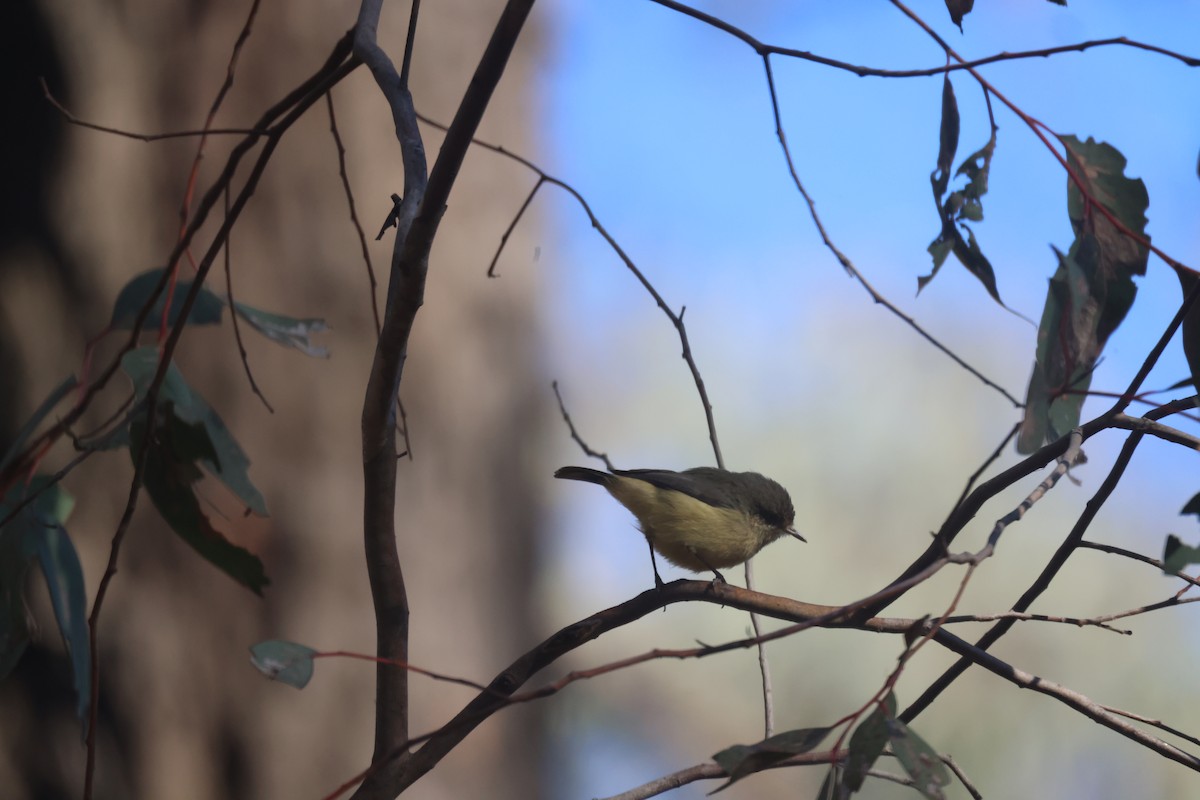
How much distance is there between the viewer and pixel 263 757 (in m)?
1.67

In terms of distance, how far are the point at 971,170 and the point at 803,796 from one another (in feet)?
6.86

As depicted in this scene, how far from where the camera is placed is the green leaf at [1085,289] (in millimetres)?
801

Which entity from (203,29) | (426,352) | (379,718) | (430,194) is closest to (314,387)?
(426,352)

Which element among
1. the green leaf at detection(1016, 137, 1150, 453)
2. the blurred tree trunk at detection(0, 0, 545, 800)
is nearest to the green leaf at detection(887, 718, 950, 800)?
the green leaf at detection(1016, 137, 1150, 453)

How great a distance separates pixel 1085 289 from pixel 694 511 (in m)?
0.66

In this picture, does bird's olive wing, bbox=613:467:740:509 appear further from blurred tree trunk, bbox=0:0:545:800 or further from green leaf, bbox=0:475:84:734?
green leaf, bbox=0:475:84:734

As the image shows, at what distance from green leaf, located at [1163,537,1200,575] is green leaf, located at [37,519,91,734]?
2.24ft

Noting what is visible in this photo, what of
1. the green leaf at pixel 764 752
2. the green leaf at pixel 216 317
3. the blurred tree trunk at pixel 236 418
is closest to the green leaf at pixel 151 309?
the green leaf at pixel 216 317

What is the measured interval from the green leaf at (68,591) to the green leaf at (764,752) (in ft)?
1.43

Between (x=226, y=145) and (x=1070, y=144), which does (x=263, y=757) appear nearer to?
(x=226, y=145)

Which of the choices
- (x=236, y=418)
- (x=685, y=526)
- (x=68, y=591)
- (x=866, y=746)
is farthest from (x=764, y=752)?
(x=236, y=418)

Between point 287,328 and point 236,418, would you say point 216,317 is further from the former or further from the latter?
point 236,418

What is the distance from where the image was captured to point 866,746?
58cm

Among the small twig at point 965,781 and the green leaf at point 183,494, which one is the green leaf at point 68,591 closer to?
the green leaf at point 183,494
